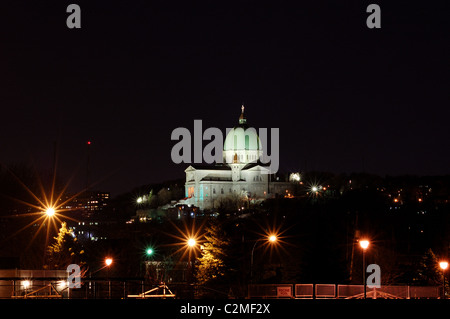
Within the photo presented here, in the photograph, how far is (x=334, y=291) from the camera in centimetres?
3173

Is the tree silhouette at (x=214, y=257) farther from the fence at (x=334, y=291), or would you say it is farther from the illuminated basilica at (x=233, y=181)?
the illuminated basilica at (x=233, y=181)

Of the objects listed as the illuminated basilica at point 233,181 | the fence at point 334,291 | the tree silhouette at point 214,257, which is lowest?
the fence at point 334,291

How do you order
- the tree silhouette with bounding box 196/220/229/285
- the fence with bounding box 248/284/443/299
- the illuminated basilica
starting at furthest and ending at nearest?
the illuminated basilica, the tree silhouette with bounding box 196/220/229/285, the fence with bounding box 248/284/443/299

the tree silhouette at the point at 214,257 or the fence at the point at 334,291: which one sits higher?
the tree silhouette at the point at 214,257

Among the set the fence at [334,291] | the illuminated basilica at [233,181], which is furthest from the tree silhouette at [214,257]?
the illuminated basilica at [233,181]

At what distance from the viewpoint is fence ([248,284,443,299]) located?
31.7m

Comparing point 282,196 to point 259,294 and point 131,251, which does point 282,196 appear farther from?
point 259,294

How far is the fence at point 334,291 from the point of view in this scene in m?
31.7

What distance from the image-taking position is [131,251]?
95438 mm

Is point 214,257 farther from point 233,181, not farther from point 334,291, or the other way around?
point 233,181

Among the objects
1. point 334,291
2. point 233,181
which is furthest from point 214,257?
point 233,181

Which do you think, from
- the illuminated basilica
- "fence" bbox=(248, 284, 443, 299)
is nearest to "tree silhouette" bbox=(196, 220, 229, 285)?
"fence" bbox=(248, 284, 443, 299)

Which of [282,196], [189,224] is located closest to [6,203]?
[189,224]

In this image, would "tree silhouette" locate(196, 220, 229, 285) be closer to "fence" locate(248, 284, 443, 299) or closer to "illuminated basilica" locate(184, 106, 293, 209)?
"fence" locate(248, 284, 443, 299)
